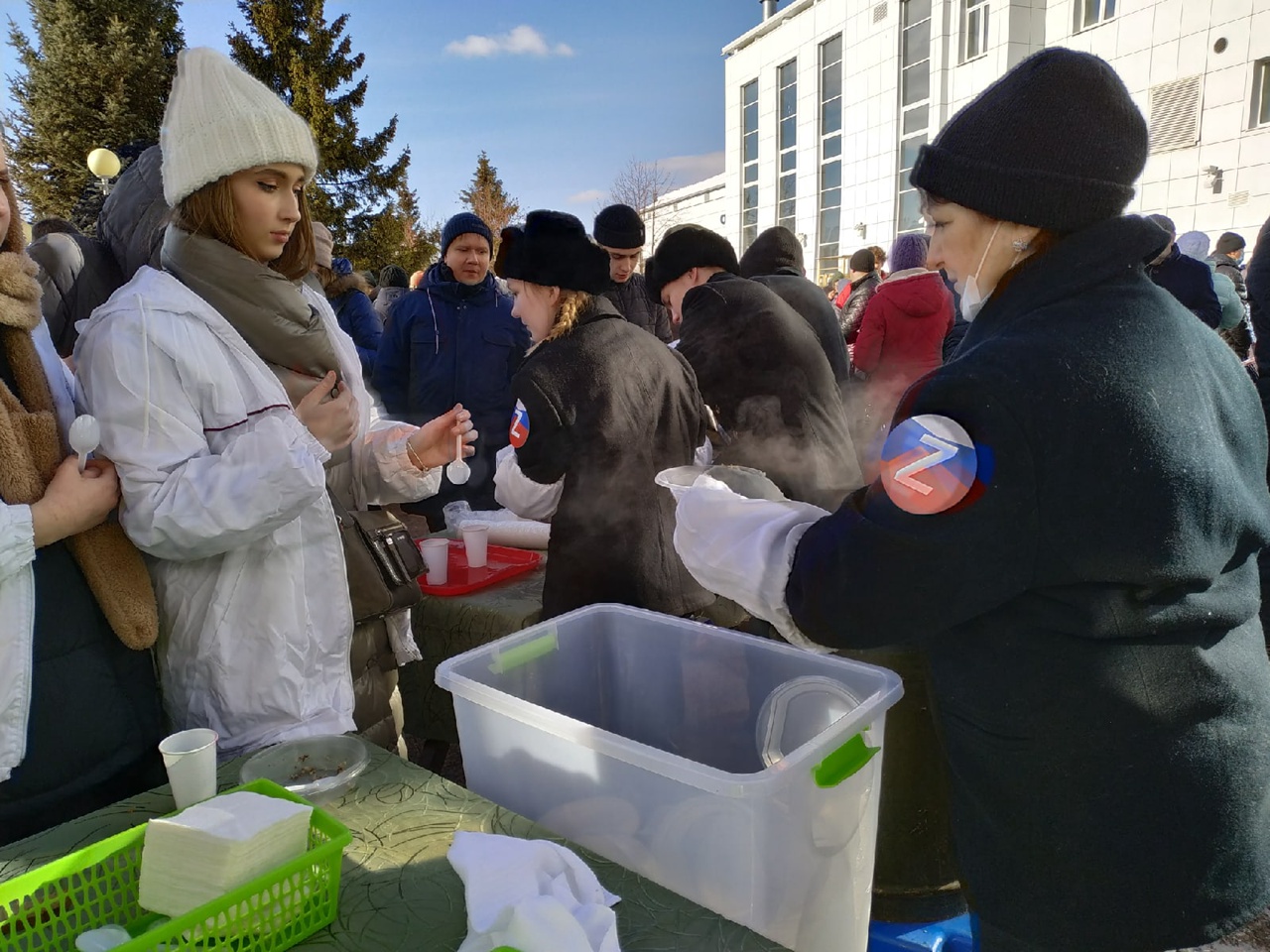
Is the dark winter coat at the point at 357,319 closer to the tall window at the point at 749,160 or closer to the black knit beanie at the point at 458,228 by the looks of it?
the black knit beanie at the point at 458,228

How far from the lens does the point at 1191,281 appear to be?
4.89 m

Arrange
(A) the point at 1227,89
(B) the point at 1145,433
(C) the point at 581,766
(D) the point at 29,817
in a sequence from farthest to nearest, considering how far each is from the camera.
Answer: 1. (A) the point at 1227,89
2. (D) the point at 29,817
3. (C) the point at 581,766
4. (B) the point at 1145,433

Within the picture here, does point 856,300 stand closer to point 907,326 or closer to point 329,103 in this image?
point 907,326

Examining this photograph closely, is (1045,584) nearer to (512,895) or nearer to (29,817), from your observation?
(512,895)

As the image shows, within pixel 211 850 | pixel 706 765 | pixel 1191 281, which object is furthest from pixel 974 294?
pixel 1191 281

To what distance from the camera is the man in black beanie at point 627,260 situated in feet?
13.5

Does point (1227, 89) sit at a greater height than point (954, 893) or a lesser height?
greater

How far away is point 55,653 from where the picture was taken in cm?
129

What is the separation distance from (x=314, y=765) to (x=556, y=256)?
1.64m

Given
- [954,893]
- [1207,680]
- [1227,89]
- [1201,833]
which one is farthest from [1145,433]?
[1227,89]

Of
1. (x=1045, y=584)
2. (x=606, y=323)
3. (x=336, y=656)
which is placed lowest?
(x=336, y=656)

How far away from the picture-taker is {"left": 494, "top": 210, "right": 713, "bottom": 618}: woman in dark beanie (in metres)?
2.28

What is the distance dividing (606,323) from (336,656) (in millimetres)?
1284

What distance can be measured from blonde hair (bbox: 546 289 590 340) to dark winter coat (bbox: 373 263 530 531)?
1967 mm
